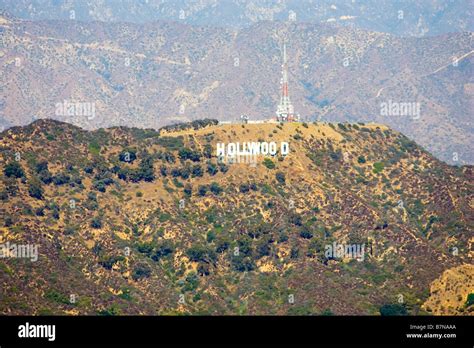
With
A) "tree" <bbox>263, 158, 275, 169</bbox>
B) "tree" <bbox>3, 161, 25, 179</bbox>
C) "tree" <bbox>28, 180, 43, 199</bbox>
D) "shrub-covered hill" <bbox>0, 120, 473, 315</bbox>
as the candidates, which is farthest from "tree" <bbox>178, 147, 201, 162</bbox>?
"tree" <bbox>3, 161, 25, 179</bbox>

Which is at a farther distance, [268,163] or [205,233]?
[268,163]

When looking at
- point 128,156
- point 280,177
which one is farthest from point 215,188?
point 128,156

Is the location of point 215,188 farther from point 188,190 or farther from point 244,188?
point 244,188

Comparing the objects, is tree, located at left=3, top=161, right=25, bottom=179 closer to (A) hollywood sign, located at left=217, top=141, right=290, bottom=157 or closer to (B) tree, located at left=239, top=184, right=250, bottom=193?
(B) tree, located at left=239, top=184, right=250, bottom=193

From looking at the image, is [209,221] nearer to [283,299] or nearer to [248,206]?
[248,206]

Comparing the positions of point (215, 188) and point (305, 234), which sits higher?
point (215, 188)
